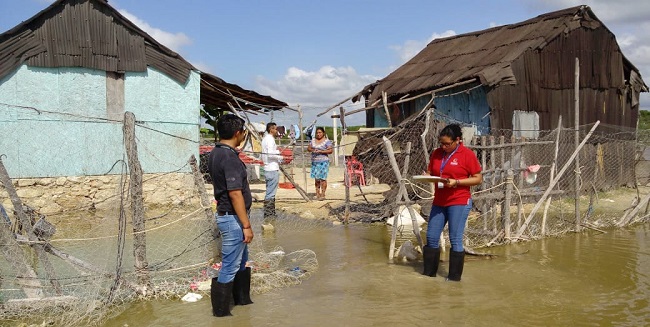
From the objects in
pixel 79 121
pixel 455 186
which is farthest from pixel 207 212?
pixel 79 121

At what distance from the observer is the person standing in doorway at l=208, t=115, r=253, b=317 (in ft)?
15.8

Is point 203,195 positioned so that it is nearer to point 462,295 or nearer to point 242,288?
point 242,288

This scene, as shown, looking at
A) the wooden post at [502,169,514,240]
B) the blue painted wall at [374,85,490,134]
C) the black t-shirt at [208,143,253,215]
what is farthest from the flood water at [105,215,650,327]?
the blue painted wall at [374,85,490,134]

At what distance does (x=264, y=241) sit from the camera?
29.1ft

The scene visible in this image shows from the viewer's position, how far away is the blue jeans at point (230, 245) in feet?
16.2

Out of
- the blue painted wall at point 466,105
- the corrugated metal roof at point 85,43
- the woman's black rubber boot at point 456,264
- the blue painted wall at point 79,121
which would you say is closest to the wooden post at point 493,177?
the woman's black rubber boot at point 456,264

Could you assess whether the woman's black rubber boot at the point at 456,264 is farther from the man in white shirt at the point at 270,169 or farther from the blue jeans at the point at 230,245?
the man in white shirt at the point at 270,169

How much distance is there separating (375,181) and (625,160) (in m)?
7.41

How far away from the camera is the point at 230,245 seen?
4.93 m

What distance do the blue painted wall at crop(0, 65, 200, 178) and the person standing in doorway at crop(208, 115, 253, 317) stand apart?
5.79m

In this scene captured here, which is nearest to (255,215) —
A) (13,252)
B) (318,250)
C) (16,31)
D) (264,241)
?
(264,241)

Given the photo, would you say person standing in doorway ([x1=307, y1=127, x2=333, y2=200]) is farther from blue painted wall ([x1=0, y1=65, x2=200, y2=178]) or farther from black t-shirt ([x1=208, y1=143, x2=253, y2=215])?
black t-shirt ([x1=208, y1=143, x2=253, y2=215])

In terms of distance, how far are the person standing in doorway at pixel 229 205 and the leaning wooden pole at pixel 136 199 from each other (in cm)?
96

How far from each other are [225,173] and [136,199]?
4.11 feet
